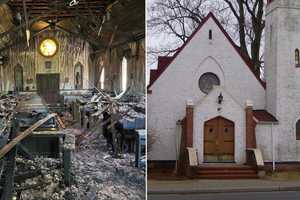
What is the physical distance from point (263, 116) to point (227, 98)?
1.27m

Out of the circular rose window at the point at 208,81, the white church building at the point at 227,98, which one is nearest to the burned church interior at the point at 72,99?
the white church building at the point at 227,98

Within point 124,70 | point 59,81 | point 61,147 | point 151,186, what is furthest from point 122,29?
point 151,186

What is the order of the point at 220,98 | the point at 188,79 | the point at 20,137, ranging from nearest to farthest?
the point at 20,137 → the point at 220,98 → the point at 188,79

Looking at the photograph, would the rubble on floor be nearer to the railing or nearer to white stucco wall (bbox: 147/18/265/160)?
the railing

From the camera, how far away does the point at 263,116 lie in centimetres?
1109

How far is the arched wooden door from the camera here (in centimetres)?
1024

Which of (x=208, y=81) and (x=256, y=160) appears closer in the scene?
(x=256, y=160)

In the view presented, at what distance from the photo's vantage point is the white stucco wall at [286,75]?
10883mm

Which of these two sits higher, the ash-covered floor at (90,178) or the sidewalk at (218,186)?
the ash-covered floor at (90,178)

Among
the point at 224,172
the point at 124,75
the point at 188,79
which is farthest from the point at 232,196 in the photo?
the point at 124,75

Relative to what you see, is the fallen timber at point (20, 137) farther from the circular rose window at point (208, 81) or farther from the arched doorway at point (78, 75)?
the circular rose window at point (208, 81)

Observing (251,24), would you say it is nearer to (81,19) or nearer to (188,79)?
(188,79)

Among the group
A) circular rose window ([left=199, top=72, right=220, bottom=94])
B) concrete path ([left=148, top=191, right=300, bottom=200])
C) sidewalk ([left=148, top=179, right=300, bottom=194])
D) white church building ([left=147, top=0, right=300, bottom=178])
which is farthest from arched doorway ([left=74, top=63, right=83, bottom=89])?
circular rose window ([left=199, top=72, right=220, bottom=94])

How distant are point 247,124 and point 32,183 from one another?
8.85 m
